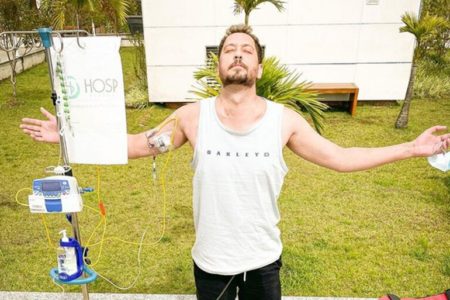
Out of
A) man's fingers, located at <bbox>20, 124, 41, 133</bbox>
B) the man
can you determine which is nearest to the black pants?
the man

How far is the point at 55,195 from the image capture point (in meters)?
2.13

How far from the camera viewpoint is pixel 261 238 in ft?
7.07

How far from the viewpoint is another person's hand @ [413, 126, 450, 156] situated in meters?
2.19

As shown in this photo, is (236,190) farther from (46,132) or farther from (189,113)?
(46,132)

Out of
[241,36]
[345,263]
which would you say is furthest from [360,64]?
[241,36]

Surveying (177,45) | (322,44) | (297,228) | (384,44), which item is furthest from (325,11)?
(297,228)

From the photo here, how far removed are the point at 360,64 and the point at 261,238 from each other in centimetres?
847

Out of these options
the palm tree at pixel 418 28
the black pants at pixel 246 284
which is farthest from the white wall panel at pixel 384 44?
the black pants at pixel 246 284

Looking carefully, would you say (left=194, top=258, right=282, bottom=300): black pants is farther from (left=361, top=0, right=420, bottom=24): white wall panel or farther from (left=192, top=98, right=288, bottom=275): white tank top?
(left=361, top=0, right=420, bottom=24): white wall panel

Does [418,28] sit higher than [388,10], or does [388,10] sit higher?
[388,10]

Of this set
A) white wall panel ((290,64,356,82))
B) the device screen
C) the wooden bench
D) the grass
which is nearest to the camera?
the device screen

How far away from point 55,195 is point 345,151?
5.13ft

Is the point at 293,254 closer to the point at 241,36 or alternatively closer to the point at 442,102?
the point at 241,36

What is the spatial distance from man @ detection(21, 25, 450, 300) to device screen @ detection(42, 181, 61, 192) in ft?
0.86
